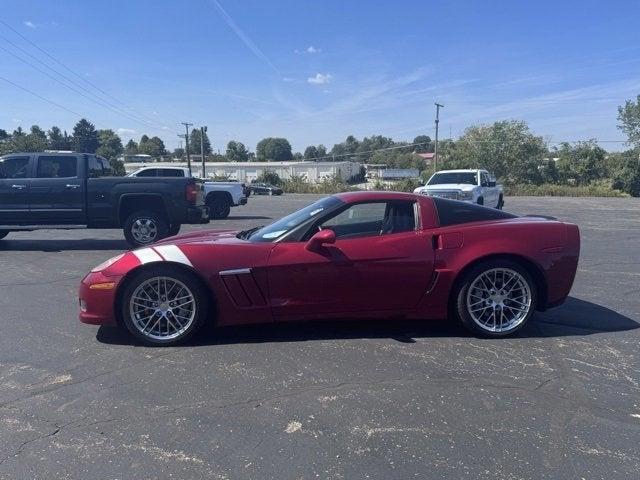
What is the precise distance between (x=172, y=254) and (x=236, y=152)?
388 ft

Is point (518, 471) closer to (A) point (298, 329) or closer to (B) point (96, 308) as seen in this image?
(A) point (298, 329)

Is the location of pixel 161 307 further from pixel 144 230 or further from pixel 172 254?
pixel 144 230

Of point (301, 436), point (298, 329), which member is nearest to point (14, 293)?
point (298, 329)

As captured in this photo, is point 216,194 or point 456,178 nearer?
point 456,178

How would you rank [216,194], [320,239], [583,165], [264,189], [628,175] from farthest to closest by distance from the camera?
[583,165], [628,175], [264,189], [216,194], [320,239]

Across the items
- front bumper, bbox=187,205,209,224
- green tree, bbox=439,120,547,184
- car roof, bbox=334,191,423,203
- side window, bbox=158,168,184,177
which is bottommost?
front bumper, bbox=187,205,209,224

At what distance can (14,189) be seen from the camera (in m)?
10.6

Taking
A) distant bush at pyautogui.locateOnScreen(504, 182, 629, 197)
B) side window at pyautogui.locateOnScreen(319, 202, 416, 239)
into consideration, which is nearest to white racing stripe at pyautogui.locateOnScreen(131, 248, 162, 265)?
side window at pyautogui.locateOnScreen(319, 202, 416, 239)

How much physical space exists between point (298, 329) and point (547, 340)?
222 centimetres

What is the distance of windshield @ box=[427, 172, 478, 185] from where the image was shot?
19281 millimetres

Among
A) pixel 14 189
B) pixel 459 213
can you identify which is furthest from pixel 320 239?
pixel 14 189

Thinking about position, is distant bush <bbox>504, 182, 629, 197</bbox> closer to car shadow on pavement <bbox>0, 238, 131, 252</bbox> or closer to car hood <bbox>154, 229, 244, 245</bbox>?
car shadow on pavement <bbox>0, 238, 131, 252</bbox>

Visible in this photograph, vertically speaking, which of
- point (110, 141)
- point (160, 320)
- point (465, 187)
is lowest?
point (160, 320)

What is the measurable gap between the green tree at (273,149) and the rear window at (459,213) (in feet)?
417
